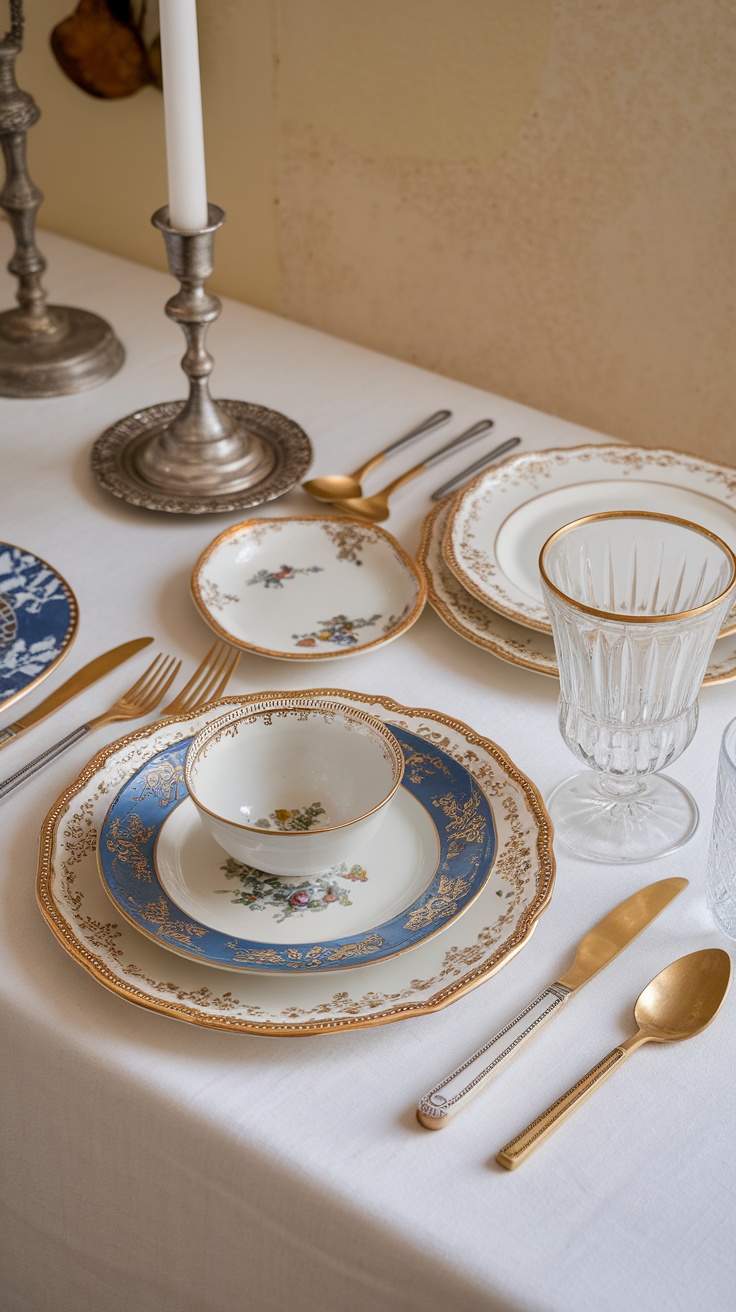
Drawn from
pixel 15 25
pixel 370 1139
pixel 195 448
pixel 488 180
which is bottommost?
pixel 370 1139

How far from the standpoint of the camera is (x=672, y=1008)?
587mm

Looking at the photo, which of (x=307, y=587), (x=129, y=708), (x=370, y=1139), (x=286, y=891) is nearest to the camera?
(x=370, y=1139)

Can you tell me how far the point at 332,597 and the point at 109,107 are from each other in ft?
2.65

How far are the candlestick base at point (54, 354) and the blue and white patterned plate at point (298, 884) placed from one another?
0.58 meters

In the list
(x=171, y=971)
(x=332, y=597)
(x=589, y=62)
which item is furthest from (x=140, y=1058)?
(x=589, y=62)

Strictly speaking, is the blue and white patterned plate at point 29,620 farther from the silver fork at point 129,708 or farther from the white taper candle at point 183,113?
the white taper candle at point 183,113

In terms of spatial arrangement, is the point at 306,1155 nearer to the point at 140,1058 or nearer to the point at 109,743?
the point at 140,1058

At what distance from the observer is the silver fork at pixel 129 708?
2.34 ft

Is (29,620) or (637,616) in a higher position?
(637,616)

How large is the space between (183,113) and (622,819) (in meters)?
0.61

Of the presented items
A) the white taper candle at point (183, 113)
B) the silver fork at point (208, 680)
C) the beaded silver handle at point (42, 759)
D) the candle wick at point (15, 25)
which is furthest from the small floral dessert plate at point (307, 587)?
the candle wick at point (15, 25)

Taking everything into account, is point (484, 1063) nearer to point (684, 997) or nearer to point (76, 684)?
point (684, 997)

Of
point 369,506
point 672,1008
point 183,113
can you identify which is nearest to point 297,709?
point 672,1008

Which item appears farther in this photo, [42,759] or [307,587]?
[307,587]
